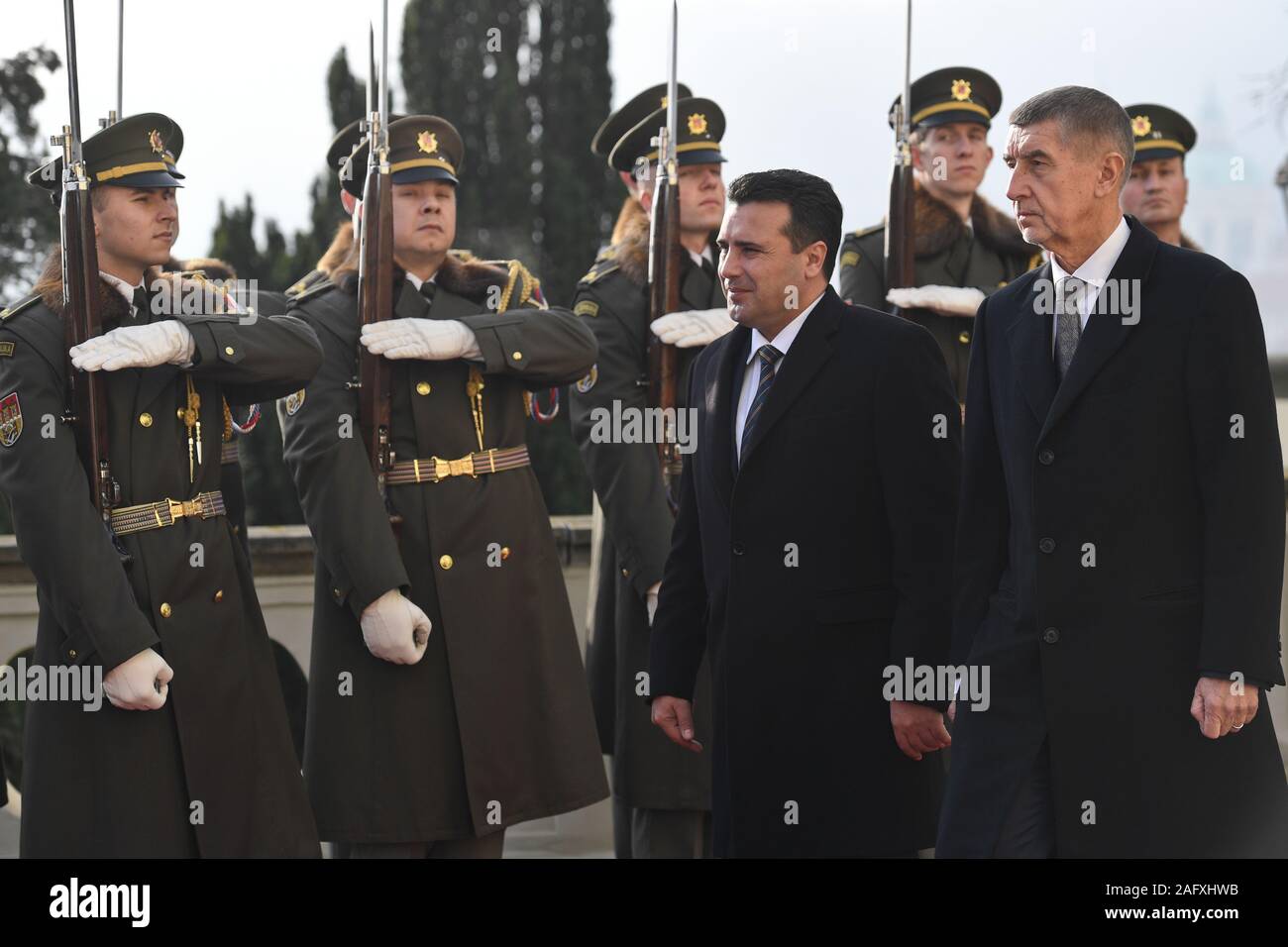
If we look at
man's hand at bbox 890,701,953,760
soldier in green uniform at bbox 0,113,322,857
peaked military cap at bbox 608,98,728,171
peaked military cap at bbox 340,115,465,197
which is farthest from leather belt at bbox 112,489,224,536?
peaked military cap at bbox 608,98,728,171

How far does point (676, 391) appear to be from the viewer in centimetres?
600

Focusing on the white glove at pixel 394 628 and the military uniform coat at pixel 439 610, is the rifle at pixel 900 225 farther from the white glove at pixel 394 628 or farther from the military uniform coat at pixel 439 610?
the white glove at pixel 394 628

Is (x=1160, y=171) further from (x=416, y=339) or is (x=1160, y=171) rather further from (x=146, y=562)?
(x=146, y=562)

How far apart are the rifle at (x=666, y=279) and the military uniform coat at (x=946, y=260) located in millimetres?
590

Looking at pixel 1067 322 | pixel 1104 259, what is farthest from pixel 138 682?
pixel 1104 259

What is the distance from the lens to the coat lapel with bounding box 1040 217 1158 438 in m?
3.67

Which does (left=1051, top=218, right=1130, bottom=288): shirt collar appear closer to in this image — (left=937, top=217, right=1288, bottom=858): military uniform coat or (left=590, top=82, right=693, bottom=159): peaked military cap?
(left=937, top=217, right=1288, bottom=858): military uniform coat

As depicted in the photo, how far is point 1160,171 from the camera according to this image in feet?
22.4

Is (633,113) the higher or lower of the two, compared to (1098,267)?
higher

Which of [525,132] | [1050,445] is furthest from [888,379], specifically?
[525,132]

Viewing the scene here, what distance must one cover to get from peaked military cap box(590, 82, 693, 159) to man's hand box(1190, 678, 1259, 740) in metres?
3.61

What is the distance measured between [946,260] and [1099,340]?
2592 mm

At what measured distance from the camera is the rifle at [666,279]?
600cm

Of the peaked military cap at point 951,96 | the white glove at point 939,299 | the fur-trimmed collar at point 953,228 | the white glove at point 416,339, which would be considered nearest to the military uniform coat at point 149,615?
the white glove at point 416,339
